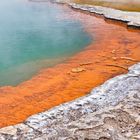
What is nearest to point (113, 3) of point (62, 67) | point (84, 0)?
point (84, 0)

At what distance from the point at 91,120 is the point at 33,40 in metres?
9.14

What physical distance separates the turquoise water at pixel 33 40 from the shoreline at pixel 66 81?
0.65 m

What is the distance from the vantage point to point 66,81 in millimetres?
11023

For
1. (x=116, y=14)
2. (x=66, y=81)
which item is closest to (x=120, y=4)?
(x=116, y=14)

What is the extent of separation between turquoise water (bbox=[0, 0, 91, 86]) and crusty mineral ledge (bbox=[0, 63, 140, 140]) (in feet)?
10.3

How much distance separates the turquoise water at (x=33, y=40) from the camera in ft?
41.7

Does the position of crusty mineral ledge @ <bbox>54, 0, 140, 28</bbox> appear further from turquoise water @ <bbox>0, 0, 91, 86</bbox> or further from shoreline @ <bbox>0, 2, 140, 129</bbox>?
shoreline @ <bbox>0, 2, 140, 129</bbox>

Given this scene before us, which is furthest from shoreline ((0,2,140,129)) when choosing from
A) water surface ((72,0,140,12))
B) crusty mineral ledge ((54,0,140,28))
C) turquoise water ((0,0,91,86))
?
water surface ((72,0,140,12))

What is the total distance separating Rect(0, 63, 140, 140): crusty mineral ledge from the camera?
7514 millimetres

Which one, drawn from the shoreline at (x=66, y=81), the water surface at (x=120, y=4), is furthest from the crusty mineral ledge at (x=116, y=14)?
the shoreline at (x=66, y=81)

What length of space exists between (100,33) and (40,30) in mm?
3288

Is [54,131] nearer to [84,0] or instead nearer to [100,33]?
[100,33]

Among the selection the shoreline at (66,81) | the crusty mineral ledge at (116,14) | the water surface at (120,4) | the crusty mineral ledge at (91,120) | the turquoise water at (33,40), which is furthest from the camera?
the water surface at (120,4)

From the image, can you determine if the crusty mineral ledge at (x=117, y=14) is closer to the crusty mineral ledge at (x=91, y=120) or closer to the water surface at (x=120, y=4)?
the water surface at (x=120, y=4)
